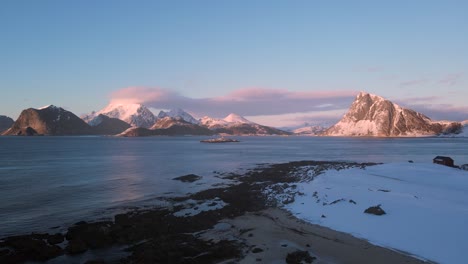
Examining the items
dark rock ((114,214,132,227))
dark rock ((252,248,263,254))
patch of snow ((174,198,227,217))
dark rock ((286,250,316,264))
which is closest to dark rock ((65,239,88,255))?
dark rock ((114,214,132,227))

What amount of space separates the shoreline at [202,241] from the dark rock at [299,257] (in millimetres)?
52

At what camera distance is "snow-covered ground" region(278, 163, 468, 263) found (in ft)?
45.6

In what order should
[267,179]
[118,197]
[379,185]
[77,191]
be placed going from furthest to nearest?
[267,179]
[77,191]
[118,197]
[379,185]

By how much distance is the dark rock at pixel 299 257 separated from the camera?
12.9 m

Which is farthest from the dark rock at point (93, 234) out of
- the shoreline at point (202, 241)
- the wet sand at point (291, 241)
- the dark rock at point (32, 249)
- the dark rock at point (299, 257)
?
the dark rock at point (299, 257)

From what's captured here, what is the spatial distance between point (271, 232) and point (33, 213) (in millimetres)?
15745

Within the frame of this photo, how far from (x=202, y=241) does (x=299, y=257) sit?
4755 millimetres

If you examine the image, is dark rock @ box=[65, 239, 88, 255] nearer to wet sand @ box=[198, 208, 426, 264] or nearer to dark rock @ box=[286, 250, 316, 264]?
wet sand @ box=[198, 208, 426, 264]

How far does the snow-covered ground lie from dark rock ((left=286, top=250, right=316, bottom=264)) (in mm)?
3401

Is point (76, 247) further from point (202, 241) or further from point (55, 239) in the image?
point (202, 241)

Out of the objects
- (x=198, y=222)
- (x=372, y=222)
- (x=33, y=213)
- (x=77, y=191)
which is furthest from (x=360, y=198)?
(x=77, y=191)

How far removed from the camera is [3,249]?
49.3 feet

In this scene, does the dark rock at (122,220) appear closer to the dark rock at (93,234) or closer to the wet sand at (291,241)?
the dark rock at (93,234)

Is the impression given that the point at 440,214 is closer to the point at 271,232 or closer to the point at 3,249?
the point at 271,232
